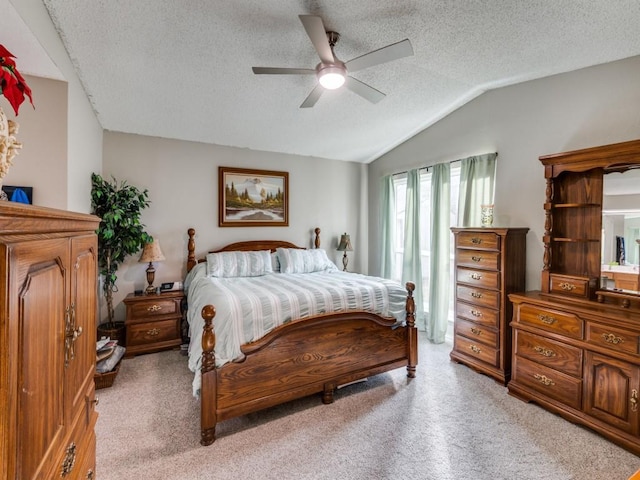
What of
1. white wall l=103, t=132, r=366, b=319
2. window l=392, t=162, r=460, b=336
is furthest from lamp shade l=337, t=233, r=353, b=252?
window l=392, t=162, r=460, b=336

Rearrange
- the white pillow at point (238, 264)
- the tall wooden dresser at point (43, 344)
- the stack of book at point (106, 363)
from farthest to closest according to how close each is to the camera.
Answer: the white pillow at point (238, 264) < the stack of book at point (106, 363) < the tall wooden dresser at point (43, 344)

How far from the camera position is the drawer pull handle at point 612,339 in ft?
6.86

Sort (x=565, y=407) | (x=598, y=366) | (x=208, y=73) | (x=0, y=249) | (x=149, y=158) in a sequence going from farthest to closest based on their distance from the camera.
A: (x=149, y=158), (x=208, y=73), (x=565, y=407), (x=598, y=366), (x=0, y=249)

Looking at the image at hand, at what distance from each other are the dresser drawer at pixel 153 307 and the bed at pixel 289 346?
0.49 metres

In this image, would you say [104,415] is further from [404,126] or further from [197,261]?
[404,126]

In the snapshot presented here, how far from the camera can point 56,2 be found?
6.20 feet

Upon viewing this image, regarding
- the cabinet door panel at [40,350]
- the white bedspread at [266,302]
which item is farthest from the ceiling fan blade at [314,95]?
the cabinet door panel at [40,350]

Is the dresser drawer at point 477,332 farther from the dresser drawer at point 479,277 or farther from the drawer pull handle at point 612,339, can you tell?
the drawer pull handle at point 612,339

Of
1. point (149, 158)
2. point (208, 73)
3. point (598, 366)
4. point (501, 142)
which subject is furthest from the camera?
point (149, 158)

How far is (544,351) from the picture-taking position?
98.9 inches

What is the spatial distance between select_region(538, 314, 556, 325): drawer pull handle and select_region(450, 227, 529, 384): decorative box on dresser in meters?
0.36

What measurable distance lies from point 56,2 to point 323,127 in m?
2.61

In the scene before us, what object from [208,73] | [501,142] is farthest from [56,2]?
[501,142]

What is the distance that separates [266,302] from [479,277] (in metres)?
2.11
